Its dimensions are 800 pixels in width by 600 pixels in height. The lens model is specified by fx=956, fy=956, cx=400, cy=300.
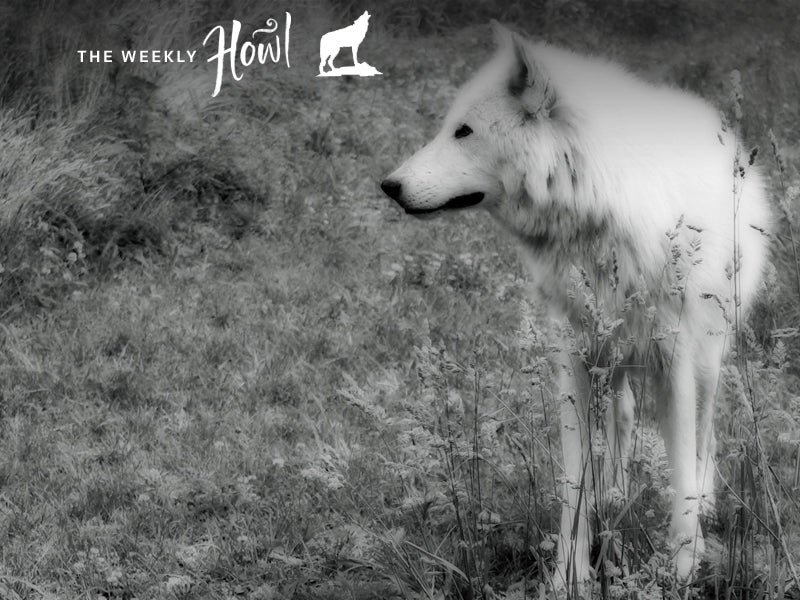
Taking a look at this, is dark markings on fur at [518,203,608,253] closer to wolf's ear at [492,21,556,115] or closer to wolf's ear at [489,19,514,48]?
wolf's ear at [492,21,556,115]

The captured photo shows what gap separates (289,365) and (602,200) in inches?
88.5

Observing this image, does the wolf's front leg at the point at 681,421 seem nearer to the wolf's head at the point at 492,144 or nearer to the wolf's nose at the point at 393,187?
the wolf's head at the point at 492,144

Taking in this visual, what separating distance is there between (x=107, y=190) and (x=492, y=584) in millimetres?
4070

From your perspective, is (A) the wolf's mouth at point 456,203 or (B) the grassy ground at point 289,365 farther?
(A) the wolf's mouth at point 456,203

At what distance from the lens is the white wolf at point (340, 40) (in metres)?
8.09

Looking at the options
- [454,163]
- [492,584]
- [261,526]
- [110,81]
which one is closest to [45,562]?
[261,526]

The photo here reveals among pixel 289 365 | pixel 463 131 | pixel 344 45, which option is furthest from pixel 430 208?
pixel 344 45

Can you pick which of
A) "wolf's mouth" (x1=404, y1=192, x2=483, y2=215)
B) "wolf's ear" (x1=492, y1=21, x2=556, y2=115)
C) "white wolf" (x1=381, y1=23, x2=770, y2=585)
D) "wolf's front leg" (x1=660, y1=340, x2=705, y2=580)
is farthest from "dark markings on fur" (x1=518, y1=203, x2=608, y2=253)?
"wolf's front leg" (x1=660, y1=340, x2=705, y2=580)

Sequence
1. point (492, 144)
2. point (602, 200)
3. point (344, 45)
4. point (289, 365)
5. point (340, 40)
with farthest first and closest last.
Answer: point (340, 40), point (344, 45), point (289, 365), point (492, 144), point (602, 200)

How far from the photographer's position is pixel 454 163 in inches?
129

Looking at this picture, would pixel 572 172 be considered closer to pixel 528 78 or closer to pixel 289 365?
pixel 528 78

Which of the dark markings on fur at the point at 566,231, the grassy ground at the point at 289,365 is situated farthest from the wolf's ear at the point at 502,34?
the grassy ground at the point at 289,365

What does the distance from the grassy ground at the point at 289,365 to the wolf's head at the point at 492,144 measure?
666mm

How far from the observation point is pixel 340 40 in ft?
27.6
